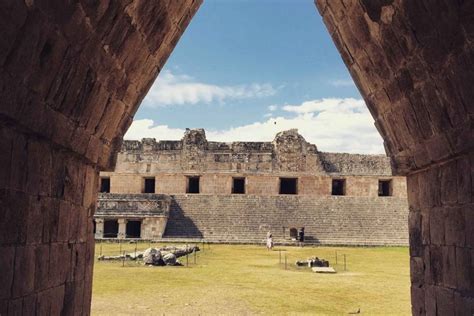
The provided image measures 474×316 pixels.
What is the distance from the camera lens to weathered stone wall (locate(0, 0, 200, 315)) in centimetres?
311

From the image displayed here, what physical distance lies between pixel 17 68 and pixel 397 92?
11.5ft

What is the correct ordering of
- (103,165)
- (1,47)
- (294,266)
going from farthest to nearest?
(294,266) < (103,165) < (1,47)

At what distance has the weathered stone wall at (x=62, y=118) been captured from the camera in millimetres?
3109

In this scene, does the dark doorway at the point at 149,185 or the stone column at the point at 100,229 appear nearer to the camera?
the stone column at the point at 100,229

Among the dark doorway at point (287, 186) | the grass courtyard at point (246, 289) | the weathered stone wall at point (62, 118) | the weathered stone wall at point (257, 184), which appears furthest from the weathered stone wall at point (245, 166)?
the weathered stone wall at point (62, 118)

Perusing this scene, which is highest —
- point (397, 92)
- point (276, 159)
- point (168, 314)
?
point (276, 159)

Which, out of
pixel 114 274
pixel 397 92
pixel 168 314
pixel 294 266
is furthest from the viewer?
pixel 294 266

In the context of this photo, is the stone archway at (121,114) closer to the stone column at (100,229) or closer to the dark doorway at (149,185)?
the stone column at (100,229)

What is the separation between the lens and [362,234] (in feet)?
91.2

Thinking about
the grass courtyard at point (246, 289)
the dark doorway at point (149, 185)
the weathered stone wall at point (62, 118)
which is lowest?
the grass courtyard at point (246, 289)

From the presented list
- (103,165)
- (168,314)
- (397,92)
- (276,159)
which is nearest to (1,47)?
(103,165)

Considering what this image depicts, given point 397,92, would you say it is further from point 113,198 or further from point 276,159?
point 276,159

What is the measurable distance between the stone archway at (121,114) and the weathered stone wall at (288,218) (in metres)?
22.0

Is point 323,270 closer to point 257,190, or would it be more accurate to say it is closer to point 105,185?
point 257,190
